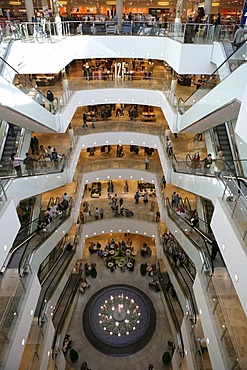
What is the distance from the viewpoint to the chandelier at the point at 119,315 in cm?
1536

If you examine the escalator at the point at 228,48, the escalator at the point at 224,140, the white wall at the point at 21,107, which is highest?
the escalator at the point at 228,48

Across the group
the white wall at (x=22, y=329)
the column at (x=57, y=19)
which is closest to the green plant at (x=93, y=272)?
the white wall at (x=22, y=329)

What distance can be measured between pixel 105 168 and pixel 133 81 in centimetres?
542

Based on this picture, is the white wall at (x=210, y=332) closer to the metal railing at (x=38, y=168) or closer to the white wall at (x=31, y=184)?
the white wall at (x=31, y=184)

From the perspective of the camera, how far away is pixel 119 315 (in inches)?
625

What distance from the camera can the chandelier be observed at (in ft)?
50.4

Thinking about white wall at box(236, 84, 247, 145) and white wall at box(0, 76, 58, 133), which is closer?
white wall at box(236, 84, 247, 145)

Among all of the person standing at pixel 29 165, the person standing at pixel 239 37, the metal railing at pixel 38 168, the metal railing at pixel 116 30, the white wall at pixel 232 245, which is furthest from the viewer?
the metal railing at pixel 116 30

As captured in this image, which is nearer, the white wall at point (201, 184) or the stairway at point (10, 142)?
the white wall at point (201, 184)

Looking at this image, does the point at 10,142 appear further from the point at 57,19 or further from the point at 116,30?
the point at 116,30

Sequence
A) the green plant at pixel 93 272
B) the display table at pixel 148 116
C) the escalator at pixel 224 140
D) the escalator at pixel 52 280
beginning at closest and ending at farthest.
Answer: the escalator at pixel 52 280 < the escalator at pixel 224 140 < the green plant at pixel 93 272 < the display table at pixel 148 116

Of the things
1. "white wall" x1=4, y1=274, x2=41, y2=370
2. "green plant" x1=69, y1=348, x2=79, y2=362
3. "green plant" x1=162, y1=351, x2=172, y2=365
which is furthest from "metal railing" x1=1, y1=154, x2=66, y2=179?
"green plant" x1=162, y1=351, x2=172, y2=365

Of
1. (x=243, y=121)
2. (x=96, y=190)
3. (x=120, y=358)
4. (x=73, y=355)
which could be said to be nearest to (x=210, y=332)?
(x=243, y=121)

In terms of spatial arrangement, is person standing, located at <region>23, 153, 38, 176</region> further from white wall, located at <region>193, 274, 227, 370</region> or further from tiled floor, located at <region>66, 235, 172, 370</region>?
tiled floor, located at <region>66, 235, 172, 370</region>
